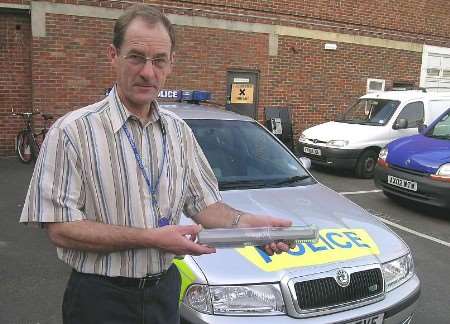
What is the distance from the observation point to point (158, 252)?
64.5 inches

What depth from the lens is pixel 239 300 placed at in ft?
8.20

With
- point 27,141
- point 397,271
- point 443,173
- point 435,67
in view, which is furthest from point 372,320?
point 435,67

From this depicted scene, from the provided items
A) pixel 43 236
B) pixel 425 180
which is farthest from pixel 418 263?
pixel 43 236

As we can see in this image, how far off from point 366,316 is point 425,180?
14.2 ft

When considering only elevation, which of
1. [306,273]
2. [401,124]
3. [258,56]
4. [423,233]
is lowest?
[423,233]

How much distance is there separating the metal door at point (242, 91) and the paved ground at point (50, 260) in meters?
4.46

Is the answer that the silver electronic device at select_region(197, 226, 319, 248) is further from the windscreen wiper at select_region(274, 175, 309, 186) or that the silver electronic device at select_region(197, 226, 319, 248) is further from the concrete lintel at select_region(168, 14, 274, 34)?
the concrete lintel at select_region(168, 14, 274, 34)

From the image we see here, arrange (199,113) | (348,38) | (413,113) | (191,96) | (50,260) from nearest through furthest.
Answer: (199,113) → (50,260) → (191,96) → (413,113) → (348,38)

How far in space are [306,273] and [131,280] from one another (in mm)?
1247

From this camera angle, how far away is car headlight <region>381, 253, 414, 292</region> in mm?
2912

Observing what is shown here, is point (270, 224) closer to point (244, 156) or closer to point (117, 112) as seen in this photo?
point (117, 112)

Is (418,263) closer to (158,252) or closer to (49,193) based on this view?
(158,252)


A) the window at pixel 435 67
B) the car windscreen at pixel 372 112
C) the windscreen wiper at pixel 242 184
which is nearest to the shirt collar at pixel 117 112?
the windscreen wiper at pixel 242 184

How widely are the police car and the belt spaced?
872mm
